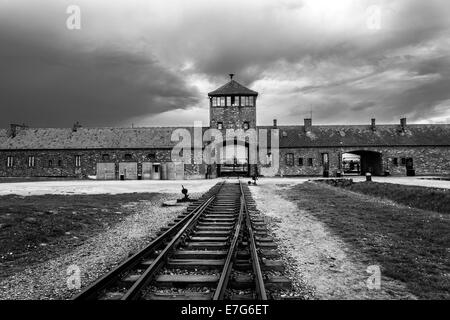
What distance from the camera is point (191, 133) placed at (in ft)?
142

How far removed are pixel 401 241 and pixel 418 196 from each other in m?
10.3

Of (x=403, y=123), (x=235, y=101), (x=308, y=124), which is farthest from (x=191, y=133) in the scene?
(x=403, y=123)

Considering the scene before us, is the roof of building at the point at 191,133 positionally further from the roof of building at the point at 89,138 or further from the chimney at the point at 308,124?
the chimney at the point at 308,124

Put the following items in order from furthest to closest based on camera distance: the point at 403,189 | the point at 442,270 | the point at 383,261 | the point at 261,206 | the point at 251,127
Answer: the point at 251,127 → the point at 403,189 → the point at 261,206 → the point at 383,261 → the point at 442,270

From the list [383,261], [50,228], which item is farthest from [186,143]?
[383,261]

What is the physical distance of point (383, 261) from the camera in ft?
19.5

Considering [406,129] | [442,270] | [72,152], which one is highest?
[406,129]

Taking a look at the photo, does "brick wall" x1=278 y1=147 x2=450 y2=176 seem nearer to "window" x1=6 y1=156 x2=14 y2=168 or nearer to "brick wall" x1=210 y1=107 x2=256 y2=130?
"brick wall" x1=210 y1=107 x2=256 y2=130

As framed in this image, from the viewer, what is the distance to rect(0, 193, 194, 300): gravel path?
15.1 ft

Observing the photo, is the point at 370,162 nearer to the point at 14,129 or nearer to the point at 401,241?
the point at 401,241

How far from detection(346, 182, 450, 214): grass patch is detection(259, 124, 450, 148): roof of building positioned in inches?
831

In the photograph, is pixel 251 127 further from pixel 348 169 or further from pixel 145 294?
pixel 145 294

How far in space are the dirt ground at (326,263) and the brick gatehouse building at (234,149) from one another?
30.8 metres

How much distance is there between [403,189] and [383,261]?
14362 millimetres
